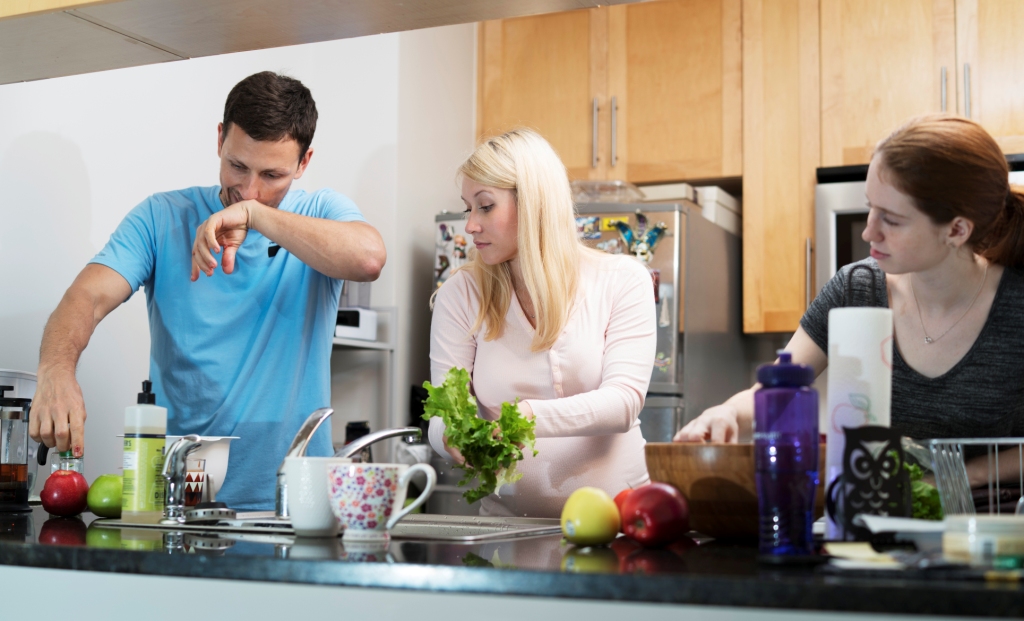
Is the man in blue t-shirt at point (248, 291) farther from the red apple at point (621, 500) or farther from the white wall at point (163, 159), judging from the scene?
the red apple at point (621, 500)

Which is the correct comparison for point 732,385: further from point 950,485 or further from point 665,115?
point 950,485

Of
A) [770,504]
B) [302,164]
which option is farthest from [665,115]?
[770,504]

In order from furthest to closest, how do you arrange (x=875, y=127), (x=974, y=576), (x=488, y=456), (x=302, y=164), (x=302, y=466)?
(x=875, y=127)
(x=302, y=164)
(x=488, y=456)
(x=302, y=466)
(x=974, y=576)

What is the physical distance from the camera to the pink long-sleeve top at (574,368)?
1.68 meters

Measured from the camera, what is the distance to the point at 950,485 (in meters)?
0.99

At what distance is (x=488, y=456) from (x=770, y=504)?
1.58 ft

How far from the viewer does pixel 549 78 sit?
3.87 meters

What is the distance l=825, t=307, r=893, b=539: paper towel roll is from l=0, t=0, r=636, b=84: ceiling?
675 mm

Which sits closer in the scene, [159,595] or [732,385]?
[159,595]

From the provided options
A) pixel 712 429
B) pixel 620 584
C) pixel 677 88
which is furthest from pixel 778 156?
pixel 620 584

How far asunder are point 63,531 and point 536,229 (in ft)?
3.02

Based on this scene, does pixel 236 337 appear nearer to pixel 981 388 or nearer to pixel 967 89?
pixel 981 388

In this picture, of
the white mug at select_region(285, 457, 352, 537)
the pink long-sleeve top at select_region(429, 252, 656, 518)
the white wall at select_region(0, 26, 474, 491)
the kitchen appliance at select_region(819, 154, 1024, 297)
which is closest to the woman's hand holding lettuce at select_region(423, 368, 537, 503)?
the white mug at select_region(285, 457, 352, 537)

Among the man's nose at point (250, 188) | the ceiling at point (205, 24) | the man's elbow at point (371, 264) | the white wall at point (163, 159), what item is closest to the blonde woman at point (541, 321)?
the man's elbow at point (371, 264)
